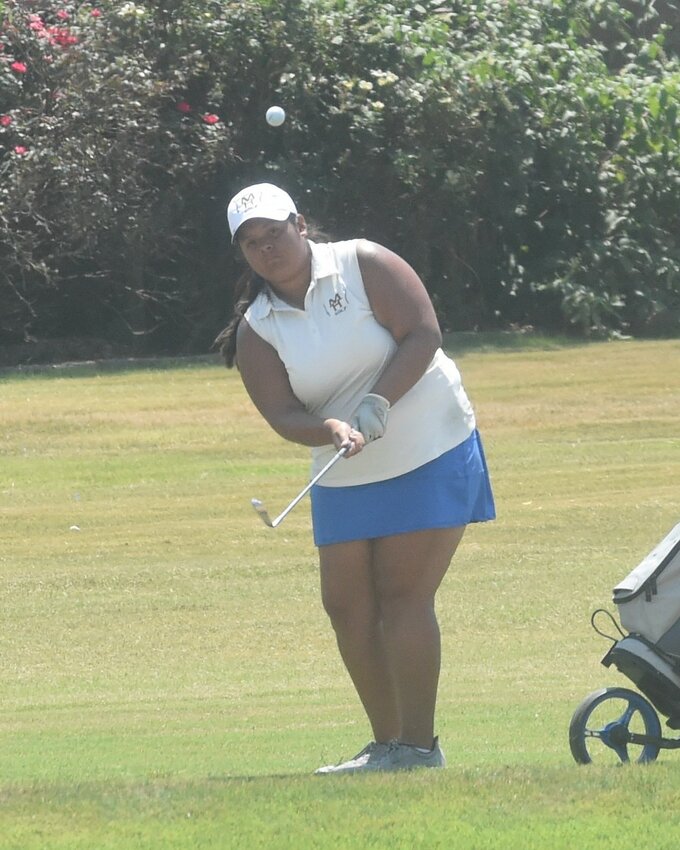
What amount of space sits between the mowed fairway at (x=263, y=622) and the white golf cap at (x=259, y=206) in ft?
5.16

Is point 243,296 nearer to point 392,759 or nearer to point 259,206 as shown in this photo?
point 259,206

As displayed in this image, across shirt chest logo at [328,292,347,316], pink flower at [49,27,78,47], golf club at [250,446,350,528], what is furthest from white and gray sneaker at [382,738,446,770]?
pink flower at [49,27,78,47]

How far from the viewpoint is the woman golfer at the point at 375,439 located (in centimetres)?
490

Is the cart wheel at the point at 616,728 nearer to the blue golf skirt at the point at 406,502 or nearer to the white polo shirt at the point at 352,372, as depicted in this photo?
the blue golf skirt at the point at 406,502

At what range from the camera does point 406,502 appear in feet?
16.0

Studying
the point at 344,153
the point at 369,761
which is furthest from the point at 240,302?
the point at 344,153

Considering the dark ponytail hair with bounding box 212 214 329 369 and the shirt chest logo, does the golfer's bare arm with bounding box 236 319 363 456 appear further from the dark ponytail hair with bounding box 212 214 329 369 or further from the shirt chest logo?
the shirt chest logo

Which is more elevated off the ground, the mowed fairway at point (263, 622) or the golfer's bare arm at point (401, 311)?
the golfer's bare arm at point (401, 311)

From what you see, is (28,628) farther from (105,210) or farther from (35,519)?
(105,210)

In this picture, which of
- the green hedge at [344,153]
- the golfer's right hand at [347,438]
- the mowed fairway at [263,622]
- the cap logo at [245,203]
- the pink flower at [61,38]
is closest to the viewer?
the mowed fairway at [263,622]

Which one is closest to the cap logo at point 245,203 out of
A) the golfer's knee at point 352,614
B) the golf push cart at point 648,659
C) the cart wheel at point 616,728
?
the golfer's knee at point 352,614

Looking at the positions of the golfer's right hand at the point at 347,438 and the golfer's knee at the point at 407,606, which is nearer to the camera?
the golfer's right hand at the point at 347,438

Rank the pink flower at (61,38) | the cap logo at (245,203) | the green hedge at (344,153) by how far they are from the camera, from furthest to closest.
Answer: the green hedge at (344,153) → the pink flower at (61,38) → the cap logo at (245,203)

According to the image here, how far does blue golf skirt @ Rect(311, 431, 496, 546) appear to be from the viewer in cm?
488
